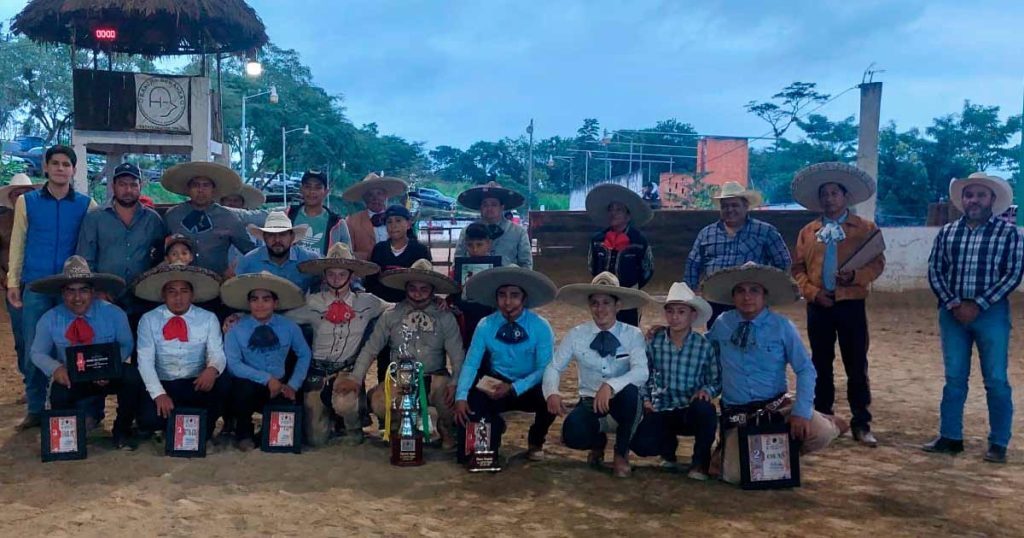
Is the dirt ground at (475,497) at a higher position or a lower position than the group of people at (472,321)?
lower

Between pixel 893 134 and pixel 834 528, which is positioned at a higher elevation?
pixel 893 134

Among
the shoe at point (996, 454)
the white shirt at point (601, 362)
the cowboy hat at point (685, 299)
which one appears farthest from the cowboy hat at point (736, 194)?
the shoe at point (996, 454)

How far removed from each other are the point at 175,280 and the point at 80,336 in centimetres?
62

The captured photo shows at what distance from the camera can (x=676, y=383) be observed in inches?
181

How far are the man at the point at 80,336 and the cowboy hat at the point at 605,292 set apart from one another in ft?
8.31

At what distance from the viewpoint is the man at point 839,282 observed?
5.23 m

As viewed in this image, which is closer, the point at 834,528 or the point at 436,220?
the point at 834,528

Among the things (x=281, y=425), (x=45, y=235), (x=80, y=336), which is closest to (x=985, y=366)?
(x=281, y=425)

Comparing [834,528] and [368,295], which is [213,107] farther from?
[834,528]

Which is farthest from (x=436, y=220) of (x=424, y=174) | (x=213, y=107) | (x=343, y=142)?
(x=424, y=174)

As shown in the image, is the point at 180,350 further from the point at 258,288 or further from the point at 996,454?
the point at 996,454

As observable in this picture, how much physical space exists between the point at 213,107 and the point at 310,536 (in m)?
12.2

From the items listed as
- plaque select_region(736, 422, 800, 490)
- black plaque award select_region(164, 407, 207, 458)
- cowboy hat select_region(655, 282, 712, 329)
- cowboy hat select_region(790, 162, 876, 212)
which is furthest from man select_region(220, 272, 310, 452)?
cowboy hat select_region(790, 162, 876, 212)

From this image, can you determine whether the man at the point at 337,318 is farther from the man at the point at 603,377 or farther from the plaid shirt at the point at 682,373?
the plaid shirt at the point at 682,373
